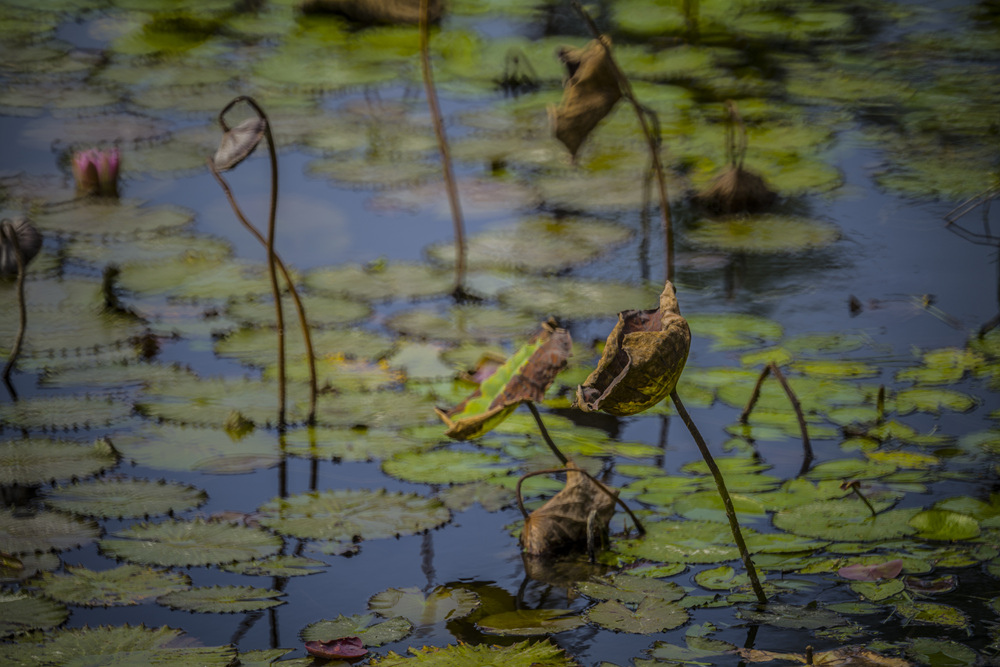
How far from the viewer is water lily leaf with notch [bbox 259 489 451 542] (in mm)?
1799

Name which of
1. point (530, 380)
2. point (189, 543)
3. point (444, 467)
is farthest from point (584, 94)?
point (189, 543)

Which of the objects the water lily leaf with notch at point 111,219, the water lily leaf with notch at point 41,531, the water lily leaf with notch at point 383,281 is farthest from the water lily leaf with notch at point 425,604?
the water lily leaf with notch at point 111,219

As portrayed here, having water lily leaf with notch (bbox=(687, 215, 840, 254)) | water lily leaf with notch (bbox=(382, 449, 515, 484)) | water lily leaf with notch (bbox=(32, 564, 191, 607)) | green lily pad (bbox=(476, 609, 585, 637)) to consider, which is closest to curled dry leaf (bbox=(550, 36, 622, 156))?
water lily leaf with notch (bbox=(687, 215, 840, 254))

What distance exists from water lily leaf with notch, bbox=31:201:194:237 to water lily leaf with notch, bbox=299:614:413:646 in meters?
1.86

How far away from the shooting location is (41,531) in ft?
5.82

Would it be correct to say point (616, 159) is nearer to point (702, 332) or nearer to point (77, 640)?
point (702, 332)

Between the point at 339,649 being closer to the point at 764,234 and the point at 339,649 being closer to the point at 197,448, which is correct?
the point at 197,448

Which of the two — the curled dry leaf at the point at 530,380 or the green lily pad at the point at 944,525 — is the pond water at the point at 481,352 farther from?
the curled dry leaf at the point at 530,380

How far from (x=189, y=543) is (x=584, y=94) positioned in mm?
1366

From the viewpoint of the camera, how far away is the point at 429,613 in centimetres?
159

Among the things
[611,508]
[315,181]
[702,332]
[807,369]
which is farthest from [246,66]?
[611,508]

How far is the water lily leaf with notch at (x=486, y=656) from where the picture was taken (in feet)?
4.68

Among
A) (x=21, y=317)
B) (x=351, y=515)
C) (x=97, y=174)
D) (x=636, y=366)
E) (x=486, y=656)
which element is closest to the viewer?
(x=636, y=366)

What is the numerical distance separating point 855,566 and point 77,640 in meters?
1.13
